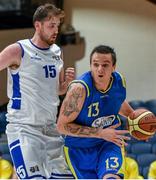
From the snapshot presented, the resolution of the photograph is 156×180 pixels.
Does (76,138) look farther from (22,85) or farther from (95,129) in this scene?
(22,85)

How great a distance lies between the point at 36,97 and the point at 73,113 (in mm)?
314

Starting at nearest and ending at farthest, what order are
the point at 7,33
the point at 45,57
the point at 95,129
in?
the point at 95,129
the point at 45,57
the point at 7,33

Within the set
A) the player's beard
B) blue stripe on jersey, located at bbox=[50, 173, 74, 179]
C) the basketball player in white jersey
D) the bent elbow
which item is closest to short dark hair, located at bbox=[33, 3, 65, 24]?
the basketball player in white jersey

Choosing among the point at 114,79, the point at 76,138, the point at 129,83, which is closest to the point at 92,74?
the point at 114,79

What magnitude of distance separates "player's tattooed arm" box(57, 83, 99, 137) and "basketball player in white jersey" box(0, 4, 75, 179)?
23 centimetres

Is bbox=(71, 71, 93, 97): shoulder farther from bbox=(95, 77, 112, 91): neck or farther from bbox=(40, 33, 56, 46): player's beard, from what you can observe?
bbox=(40, 33, 56, 46): player's beard

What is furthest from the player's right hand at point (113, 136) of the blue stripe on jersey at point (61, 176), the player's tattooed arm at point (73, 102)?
the blue stripe on jersey at point (61, 176)

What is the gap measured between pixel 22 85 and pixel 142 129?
0.88 metres

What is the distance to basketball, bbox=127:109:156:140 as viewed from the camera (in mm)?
3738

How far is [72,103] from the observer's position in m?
3.42

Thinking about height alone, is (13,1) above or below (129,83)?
above

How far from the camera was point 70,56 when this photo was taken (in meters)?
7.25

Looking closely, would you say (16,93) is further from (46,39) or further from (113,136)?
(113,136)

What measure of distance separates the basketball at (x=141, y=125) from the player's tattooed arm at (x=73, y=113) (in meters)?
0.41
